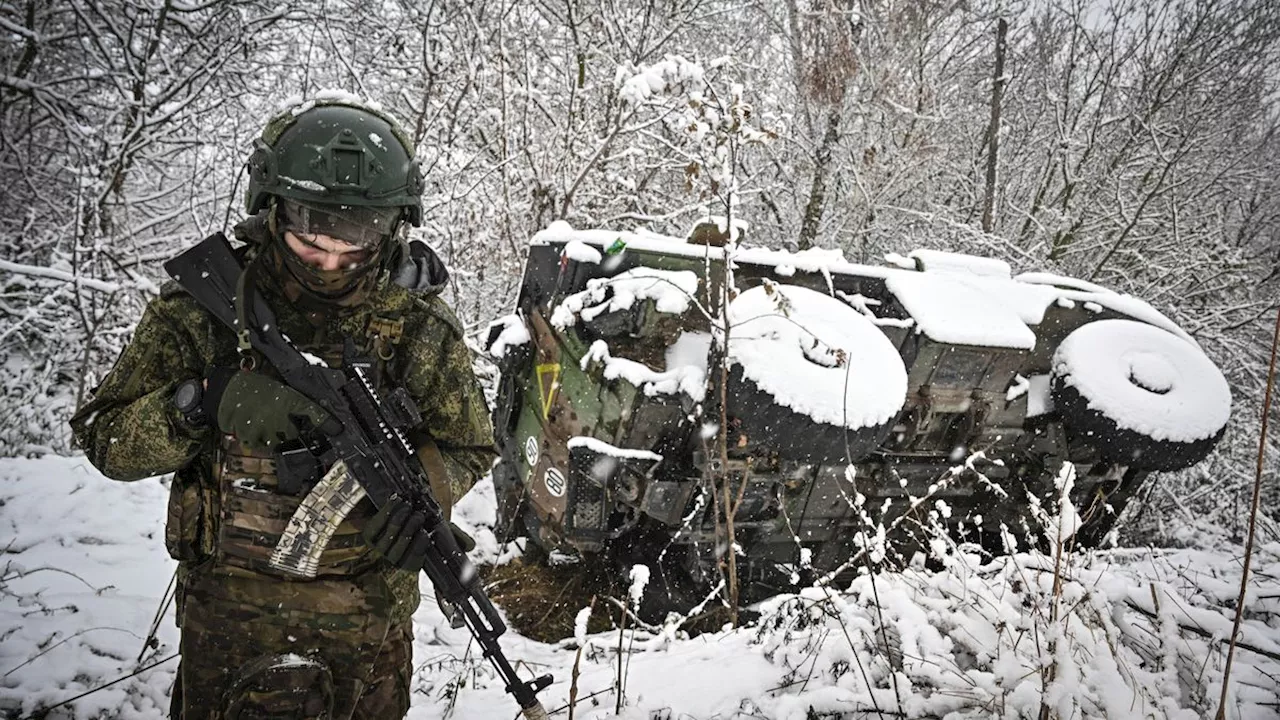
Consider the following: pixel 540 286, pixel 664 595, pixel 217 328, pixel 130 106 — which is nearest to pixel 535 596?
pixel 664 595

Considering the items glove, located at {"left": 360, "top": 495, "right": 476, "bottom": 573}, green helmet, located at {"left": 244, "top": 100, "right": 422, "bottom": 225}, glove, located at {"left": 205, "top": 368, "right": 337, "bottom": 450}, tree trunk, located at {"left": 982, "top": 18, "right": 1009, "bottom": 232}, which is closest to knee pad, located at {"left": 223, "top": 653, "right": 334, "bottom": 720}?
glove, located at {"left": 360, "top": 495, "right": 476, "bottom": 573}

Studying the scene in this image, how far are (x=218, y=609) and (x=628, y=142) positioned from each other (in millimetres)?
6705

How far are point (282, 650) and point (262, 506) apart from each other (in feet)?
1.41

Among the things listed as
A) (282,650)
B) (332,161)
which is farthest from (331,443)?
(332,161)

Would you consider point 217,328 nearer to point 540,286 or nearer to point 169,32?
point 540,286

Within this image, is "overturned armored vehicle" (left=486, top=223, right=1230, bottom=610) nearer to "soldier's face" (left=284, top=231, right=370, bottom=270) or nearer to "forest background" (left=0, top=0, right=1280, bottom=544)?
"forest background" (left=0, top=0, right=1280, bottom=544)

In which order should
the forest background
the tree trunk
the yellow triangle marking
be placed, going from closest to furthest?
the yellow triangle marking
the forest background
the tree trunk

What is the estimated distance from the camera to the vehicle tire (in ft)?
11.3

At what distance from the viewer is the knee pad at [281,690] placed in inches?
70.5

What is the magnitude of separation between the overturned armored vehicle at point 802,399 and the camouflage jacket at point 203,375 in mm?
1488

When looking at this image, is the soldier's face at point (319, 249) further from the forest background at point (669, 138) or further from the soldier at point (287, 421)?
the forest background at point (669, 138)

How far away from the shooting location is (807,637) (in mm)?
2490

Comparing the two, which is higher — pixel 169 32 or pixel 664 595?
pixel 169 32

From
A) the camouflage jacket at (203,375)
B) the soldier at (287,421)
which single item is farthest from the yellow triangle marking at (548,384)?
the soldier at (287,421)
